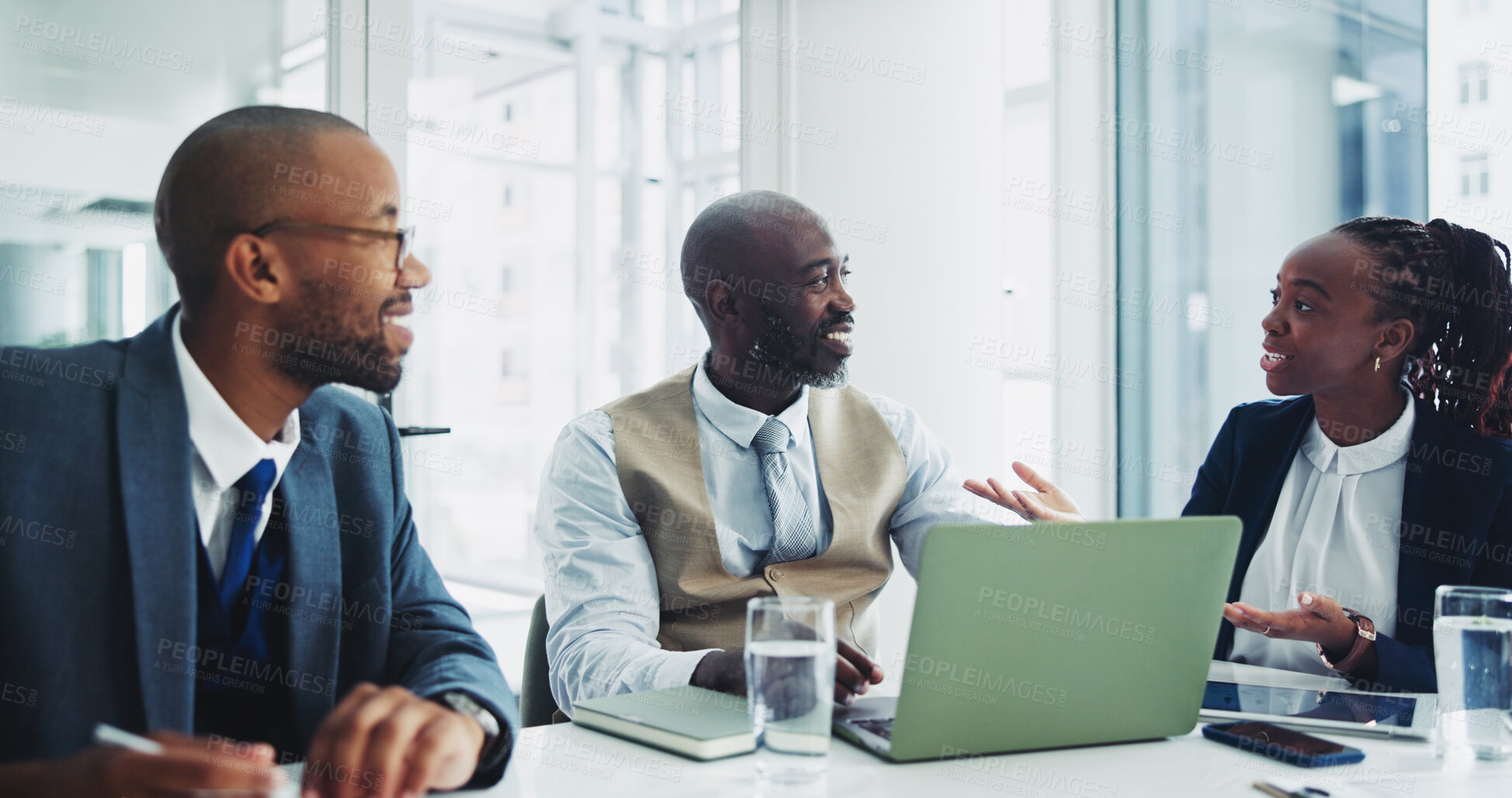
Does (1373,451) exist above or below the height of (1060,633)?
above

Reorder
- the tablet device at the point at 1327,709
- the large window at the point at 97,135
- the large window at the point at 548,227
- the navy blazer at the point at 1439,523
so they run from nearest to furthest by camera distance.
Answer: the tablet device at the point at 1327,709 < the navy blazer at the point at 1439,523 < the large window at the point at 97,135 < the large window at the point at 548,227

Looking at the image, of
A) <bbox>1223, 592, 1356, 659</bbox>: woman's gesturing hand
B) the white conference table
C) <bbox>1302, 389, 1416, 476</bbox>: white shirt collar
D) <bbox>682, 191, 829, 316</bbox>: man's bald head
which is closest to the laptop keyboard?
the white conference table

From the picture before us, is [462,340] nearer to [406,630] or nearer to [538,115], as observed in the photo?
[538,115]

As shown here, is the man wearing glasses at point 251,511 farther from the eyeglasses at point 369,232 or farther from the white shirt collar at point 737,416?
the white shirt collar at point 737,416

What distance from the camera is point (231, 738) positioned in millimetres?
1196

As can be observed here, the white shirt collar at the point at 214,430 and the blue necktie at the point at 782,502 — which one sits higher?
the white shirt collar at the point at 214,430

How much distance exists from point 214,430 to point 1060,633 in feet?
3.00

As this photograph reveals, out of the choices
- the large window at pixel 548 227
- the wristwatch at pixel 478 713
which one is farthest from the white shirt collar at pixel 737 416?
the large window at pixel 548 227

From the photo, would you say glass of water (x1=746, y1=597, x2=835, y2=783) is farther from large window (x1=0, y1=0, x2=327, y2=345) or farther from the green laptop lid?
large window (x1=0, y1=0, x2=327, y2=345)

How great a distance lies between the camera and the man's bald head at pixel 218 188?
113cm

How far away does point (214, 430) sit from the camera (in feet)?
3.71

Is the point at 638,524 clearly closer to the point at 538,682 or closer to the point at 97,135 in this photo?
the point at 538,682

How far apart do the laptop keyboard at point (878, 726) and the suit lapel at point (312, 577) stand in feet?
1.99

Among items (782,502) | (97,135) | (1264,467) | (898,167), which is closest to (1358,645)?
(1264,467)
